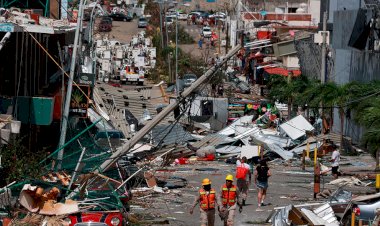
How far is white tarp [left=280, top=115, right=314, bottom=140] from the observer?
47.0m

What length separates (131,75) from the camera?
266ft

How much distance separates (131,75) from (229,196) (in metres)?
59.9

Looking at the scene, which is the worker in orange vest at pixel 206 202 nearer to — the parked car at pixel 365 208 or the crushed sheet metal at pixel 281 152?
the parked car at pixel 365 208

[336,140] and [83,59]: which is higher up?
[83,59]

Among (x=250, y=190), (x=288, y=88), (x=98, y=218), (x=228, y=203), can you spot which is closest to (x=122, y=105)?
(x=288, y=88)

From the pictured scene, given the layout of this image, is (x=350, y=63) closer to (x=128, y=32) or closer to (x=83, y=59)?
(x=83, y=59)

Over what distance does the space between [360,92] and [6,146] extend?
61.2ft

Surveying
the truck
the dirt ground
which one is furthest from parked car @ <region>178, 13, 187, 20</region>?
the dirt ground

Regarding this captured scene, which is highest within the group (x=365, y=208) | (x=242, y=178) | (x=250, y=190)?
(x=365, y=208)

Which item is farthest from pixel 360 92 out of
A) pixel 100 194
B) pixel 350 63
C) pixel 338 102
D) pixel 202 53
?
pixel 202 53

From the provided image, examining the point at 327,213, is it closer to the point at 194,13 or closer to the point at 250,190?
the point at 250,190

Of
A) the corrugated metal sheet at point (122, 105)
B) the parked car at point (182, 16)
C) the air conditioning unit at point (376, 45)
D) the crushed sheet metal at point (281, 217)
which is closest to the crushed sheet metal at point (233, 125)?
the corrugated metal sheet at point (122, 105)

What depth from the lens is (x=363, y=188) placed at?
31.7 meters

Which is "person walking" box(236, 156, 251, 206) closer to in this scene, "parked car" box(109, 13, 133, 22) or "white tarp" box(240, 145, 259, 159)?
"white tarp" box(240, 145, 259, 159)
